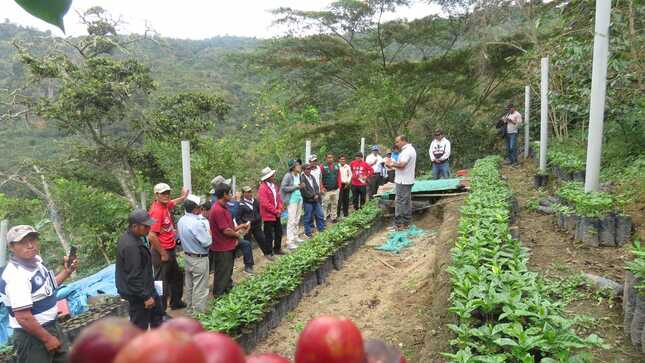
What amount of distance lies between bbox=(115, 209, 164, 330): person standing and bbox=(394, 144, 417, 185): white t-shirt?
4220 mm

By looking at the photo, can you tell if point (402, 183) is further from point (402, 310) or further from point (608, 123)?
point (608, 123)

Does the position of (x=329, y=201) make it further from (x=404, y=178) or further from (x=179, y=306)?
(x=179, y=306)

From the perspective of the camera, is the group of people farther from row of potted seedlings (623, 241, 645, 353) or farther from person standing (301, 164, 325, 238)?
row of potted seedlings (623, 241, 645, 353)

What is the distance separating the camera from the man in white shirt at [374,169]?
36.2 ft

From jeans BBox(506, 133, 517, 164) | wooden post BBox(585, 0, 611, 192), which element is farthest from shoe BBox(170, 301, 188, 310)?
jeans BBox(506, 133, 517, 164)

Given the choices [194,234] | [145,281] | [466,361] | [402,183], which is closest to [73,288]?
[194,234]

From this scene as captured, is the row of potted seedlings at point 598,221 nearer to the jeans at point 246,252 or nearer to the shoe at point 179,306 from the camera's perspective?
the jeans at point 246,252

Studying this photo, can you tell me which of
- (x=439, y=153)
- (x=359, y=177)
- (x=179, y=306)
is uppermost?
(x=439, y=153)

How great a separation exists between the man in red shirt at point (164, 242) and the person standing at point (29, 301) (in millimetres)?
1637

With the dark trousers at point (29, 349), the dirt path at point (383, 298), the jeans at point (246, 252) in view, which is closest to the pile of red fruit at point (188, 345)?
the dirt path at point (383, 298)

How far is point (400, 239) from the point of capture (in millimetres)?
7621

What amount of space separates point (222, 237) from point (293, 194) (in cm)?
263

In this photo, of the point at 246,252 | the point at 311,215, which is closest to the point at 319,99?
the point at 311,215

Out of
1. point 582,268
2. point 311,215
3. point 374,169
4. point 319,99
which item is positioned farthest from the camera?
point 319,99
